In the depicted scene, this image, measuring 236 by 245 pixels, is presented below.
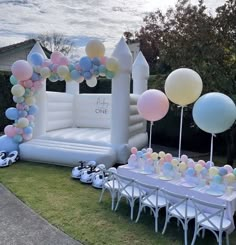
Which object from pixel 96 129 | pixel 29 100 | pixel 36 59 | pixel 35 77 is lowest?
pixel 96 129

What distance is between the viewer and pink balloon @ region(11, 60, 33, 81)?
Result: 300 inches

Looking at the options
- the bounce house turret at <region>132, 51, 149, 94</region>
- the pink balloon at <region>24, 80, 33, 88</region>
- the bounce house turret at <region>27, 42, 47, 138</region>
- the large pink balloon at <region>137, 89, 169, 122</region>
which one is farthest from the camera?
the bounce house turret at <region>132, 51, 149, 94</region>

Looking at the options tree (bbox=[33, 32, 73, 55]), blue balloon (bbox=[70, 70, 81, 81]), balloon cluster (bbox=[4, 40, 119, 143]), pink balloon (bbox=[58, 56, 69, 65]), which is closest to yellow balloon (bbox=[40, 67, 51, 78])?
balloon cluster (bbox=[4, 40, 119, 143])

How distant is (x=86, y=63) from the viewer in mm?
7516

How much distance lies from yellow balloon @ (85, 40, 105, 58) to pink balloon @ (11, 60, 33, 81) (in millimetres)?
1473

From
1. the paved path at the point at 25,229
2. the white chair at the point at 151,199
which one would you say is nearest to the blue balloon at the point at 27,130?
the paved path at the point at 25,229

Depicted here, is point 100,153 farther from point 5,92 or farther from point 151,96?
point 5,92

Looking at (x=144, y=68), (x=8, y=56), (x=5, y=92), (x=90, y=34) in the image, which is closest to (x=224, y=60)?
(x=144, y=68)

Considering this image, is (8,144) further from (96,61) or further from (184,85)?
(184,85)

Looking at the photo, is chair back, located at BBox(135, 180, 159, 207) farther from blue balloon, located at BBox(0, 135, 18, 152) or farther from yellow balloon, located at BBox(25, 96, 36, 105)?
blue balloon, located at BBox(0, 135, 18, 152)

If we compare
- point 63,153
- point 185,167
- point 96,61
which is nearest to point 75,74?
point 96,61

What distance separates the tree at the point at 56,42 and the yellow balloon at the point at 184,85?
84.4 feet

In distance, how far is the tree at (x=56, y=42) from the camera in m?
30.0

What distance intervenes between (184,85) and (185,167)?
132 cm
